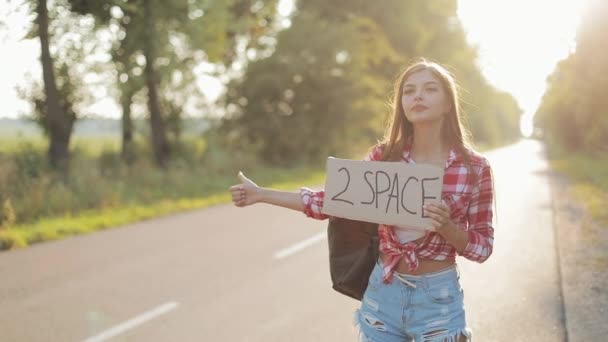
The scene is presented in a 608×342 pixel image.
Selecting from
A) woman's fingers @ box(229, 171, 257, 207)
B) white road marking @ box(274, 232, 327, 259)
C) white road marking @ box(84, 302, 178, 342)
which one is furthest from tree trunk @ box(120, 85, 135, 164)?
woman's fingers @ box(229, 171, 257, 207)

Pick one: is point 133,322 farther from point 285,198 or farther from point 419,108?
point 419,108

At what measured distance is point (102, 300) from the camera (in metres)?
5.45

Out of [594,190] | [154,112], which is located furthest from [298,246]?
[154,112]

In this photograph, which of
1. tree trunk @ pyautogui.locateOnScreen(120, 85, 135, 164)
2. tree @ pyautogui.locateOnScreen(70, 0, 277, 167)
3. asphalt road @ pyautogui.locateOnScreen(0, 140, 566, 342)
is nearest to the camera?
asphalt road @ pyautogui.locateOnScreen(0, 140, 566, 342)

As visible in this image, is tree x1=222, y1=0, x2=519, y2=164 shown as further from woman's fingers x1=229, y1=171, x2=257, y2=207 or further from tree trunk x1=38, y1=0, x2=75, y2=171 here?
woman's fingers x1=229, y1=171, x2=257, y2=207

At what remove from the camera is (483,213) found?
7.27 ft

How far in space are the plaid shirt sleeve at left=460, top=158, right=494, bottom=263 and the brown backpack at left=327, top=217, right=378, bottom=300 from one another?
423 mm

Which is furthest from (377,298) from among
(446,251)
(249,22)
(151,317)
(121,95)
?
(249,22)

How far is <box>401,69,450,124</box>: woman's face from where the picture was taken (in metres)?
2.26

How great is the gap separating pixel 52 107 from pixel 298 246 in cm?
783

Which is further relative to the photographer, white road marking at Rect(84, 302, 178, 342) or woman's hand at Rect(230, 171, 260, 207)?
white road marking at Rect(84, 302, 178, 342)

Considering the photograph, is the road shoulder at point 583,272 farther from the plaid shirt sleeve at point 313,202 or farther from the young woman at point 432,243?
the plaid shirt sleeve at point 313,202

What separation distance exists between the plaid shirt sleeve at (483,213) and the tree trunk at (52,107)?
12071 mm

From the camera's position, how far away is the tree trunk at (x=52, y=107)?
1227cm
